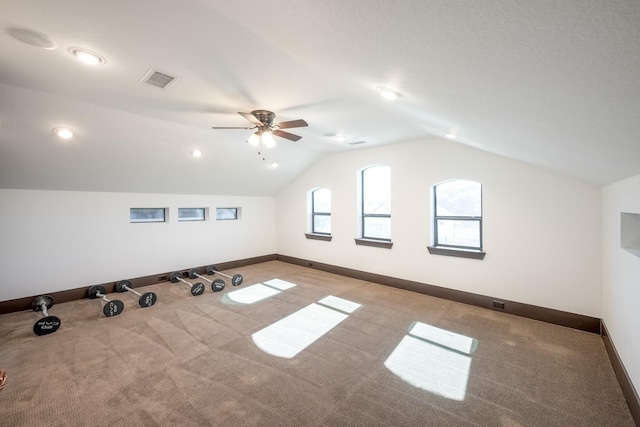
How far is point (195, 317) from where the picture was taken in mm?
3941

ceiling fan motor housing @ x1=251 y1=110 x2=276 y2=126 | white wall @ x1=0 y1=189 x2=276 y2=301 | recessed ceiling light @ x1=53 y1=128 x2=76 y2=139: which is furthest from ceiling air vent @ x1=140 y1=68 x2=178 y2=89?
white wall @ x1=0 y1=189 x2=276 y2=301

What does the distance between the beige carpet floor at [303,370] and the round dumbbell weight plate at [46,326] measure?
0.11 meters

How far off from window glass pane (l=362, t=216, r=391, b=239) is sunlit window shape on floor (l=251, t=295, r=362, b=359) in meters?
1.72

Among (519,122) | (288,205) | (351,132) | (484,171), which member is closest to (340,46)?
(519,122)

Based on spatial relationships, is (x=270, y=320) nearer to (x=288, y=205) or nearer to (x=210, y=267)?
(x=210, y=267)

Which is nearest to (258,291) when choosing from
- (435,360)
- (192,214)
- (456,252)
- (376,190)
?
(192,214)

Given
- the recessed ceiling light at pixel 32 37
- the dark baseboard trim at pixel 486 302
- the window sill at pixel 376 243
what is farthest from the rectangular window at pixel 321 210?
the recessed ceiling light at pixel 32 37

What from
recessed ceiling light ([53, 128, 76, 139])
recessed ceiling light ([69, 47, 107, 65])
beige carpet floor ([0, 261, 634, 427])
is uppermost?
recessed ceiling light ([69, 47, 107, 65])

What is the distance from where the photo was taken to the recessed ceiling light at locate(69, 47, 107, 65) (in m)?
2.09

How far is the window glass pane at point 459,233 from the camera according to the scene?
448 cm

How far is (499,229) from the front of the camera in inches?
163

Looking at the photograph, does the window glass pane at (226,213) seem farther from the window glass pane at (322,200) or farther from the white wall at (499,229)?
the white wall at (499,229)

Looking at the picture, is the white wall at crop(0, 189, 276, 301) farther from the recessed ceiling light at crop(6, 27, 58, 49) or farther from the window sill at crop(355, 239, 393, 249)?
the recessed ceiling light at crop(6, 27, 58, 49)

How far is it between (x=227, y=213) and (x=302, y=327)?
414 cm
